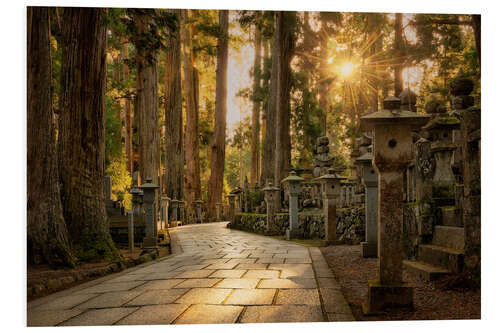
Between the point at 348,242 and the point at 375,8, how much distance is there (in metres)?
3.67

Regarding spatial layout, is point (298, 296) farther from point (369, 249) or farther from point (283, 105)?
point (283, 105)

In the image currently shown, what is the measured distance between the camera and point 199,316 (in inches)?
81.7

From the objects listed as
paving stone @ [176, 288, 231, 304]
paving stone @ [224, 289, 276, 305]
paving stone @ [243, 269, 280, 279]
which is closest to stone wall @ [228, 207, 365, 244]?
paving stone @ [243, 269, 280, 279]

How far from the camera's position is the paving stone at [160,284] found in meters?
2.69

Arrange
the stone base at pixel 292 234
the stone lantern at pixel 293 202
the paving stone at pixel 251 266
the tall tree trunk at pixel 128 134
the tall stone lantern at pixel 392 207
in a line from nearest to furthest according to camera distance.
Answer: the tall stone lantern at pixel 392 207, the paving stone at pixel 251 266, the stone lantern at pixel 293 202, the stone base at pixel 292 234, the tall tree trunk at pixel 128 134

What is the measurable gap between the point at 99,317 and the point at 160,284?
0.70 meters

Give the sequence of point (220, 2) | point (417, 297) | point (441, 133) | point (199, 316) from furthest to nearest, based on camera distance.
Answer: point (441, 133)
point (220, 2)
point (417, 297)
point (199, 316)

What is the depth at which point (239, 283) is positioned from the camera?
2.77 m

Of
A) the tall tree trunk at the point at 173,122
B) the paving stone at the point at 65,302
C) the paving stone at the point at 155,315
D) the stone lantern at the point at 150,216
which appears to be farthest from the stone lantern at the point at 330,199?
the tall tree trunk at the point at 173,122

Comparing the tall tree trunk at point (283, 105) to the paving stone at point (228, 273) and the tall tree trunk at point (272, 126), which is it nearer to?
the tall tree trunk at point (272, 126)

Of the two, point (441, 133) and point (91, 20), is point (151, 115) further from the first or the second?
point (441, 133)

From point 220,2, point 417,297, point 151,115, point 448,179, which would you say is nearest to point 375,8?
point 220,2

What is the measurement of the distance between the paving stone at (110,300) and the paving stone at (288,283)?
1000mm

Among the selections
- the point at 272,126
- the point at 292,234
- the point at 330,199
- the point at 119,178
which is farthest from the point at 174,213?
the point at 330,199
